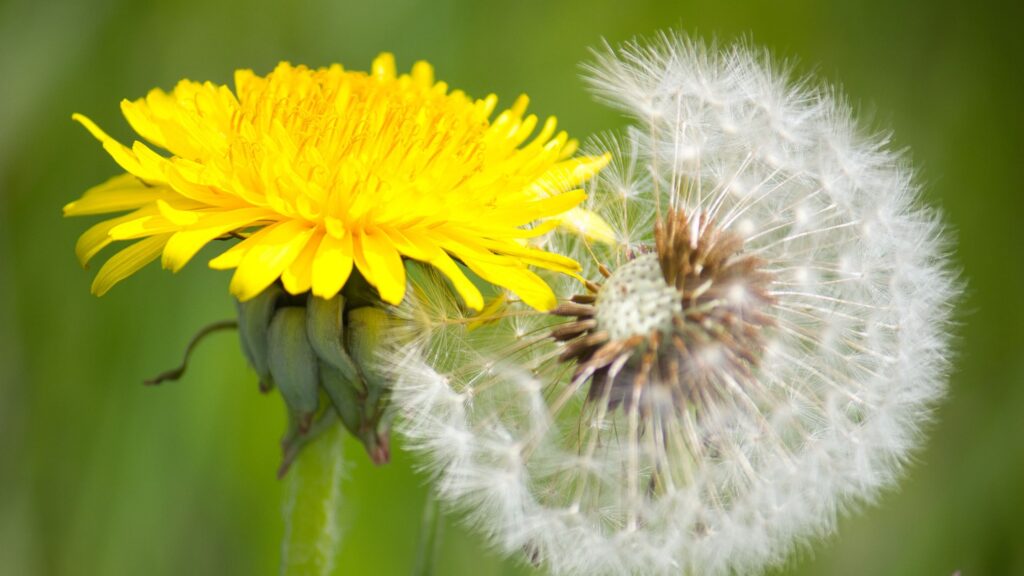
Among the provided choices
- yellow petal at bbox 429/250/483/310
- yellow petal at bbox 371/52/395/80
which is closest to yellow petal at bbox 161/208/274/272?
yellow petal at bbox 429/250/483/310

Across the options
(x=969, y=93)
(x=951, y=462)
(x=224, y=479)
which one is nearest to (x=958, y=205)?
(x=969, y=93)

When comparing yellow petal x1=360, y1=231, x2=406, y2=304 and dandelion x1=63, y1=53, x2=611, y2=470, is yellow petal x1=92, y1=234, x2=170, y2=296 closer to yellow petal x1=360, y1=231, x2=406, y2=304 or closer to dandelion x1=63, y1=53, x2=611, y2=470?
dandelion x1=63, y1=53, x2=611, y2=470

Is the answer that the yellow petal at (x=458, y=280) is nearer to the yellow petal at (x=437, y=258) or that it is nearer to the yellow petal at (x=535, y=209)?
the yellow petal at (x=437, y=258)

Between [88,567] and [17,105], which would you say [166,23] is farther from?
[88,567]

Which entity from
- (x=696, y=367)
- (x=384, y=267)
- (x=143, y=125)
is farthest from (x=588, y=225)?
(x=143, y=125)

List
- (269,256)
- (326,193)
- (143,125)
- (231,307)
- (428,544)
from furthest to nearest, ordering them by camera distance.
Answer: (231,307), (428,544), (143,125), (326,193), (269,256)

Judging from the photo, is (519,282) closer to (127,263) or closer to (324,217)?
(324,217)
